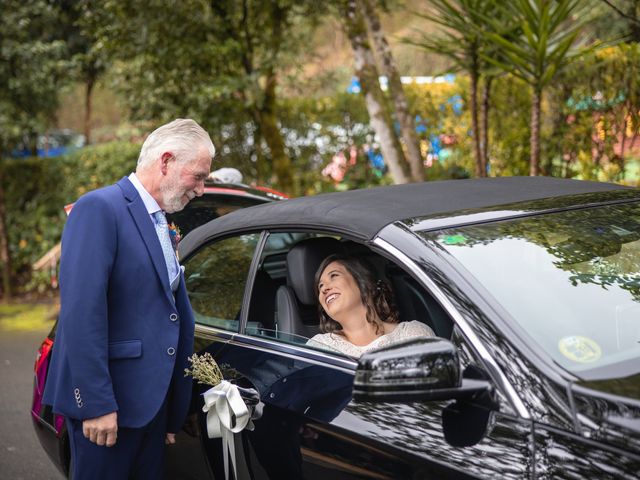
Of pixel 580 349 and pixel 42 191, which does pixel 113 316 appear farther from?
pixel 42 191

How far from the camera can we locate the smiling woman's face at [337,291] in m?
3.41

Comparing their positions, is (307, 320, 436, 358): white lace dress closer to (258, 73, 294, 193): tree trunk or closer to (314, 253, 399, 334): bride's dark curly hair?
(314, 253, 399, 334): bride's dark curly hair

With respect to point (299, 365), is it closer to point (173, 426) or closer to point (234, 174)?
point (173, 426)

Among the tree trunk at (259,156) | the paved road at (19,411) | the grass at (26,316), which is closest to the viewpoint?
the paved road at (19,411)

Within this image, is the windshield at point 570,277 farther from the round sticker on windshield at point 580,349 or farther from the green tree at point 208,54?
the green tree at point 208,54

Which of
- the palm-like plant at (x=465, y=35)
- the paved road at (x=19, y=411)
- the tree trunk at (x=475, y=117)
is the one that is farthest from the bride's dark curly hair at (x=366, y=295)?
the tree trunk at (x=475, y=117)

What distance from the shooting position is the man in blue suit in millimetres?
2641

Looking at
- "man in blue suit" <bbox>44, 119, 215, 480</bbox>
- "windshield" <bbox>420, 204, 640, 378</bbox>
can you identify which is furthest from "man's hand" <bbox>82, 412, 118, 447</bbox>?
"windshield" <bbox>420, 204, 640, 378</bbox>

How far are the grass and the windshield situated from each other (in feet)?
26.3

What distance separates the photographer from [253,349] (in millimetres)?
3174

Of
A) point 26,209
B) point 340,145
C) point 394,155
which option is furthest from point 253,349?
point 26,209

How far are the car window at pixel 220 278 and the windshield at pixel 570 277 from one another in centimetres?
108

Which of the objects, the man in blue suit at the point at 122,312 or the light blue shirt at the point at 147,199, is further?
the light blue shirt at the point at 147,199

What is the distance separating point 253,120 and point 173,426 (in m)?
8.12
